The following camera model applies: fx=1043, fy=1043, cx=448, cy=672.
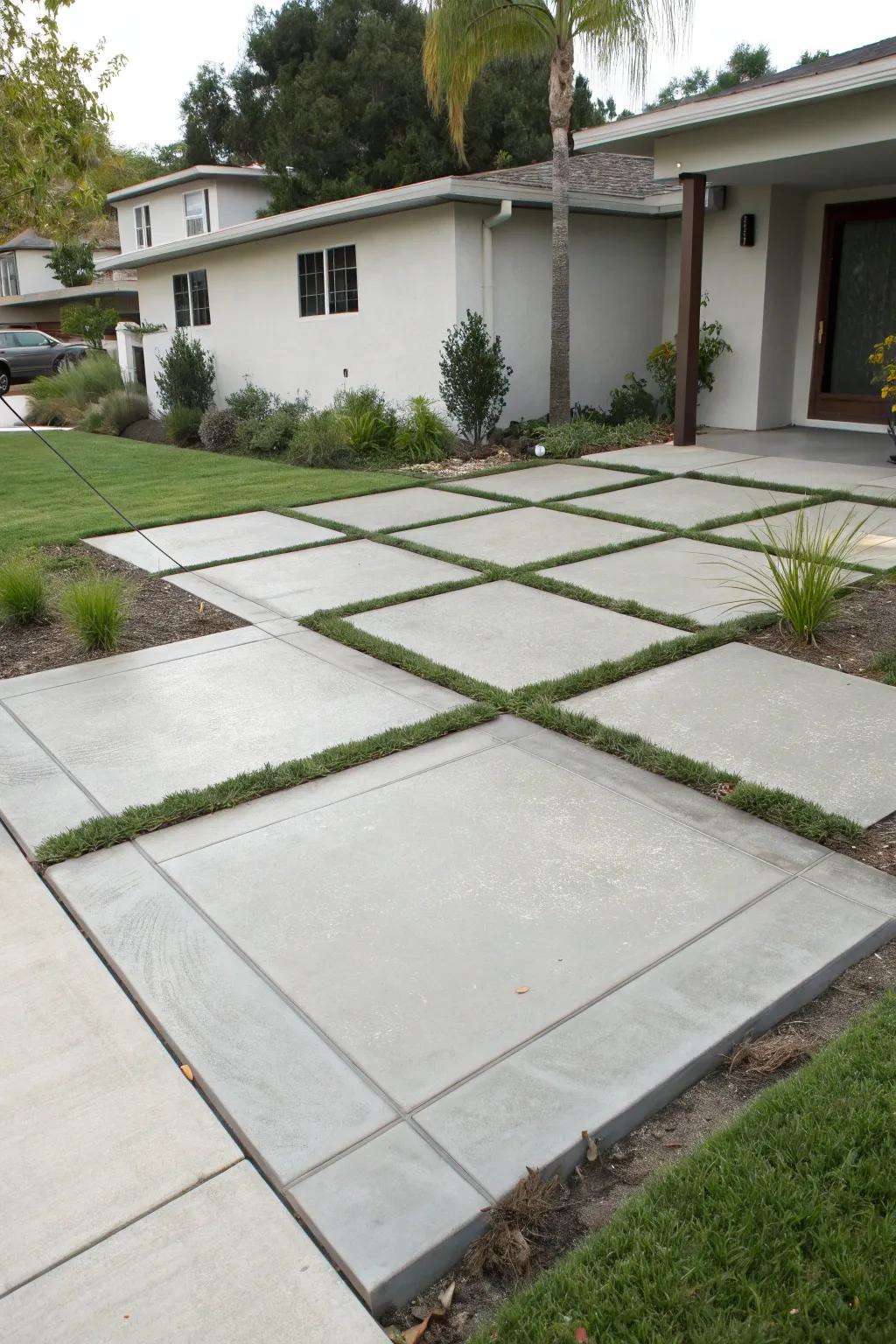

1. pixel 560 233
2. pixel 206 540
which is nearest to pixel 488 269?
pixel 560 233

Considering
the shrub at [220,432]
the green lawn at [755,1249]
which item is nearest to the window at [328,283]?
the shrub at [220,432]

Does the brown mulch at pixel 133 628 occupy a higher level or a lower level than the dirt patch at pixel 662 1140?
higher

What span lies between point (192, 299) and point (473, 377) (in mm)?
8750

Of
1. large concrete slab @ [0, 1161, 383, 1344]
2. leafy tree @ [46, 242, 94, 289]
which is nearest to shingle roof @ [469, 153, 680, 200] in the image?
large concrete slab @ [0, 1161, 383, 1344]

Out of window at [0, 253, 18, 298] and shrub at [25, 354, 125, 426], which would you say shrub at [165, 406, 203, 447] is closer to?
shrub at [25, 354, 125, 426]

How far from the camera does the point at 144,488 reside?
11.2m

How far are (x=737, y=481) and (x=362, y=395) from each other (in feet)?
19.0

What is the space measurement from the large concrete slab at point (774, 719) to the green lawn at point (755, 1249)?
1.54 meters

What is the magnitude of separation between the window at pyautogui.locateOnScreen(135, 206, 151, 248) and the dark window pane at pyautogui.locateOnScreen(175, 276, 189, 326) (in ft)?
41.7

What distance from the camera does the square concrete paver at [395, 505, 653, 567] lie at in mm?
7395

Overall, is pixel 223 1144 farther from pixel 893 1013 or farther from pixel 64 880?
pixel 893 1013

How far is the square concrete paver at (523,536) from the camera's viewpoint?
7395 mm

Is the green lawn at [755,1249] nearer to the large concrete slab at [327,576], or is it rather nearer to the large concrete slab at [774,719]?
the large concrete slab at [774,719]

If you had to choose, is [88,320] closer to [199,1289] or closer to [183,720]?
[183,720]
